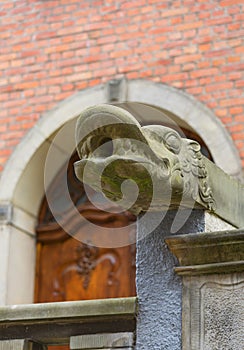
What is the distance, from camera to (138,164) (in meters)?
2.82

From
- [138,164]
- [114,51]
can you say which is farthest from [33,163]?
[138,164]

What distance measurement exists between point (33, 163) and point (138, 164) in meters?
3.95

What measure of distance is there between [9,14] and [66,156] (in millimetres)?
1262

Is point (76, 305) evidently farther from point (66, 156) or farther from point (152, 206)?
point (66, 156)

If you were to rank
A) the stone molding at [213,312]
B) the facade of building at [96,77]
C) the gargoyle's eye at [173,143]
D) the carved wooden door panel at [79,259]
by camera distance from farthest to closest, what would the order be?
the carved wooden door panel at [79,259], the facade of building at [96,77], the gargoyle's eye at [173,143], the stone molding at [213,312]

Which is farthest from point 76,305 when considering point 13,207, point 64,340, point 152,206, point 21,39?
point 21,39

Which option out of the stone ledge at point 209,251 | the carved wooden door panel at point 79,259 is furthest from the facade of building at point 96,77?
the stone ledge at point 209,251

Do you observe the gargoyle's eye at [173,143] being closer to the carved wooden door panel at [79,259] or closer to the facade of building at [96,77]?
the facade of building at [96,77]

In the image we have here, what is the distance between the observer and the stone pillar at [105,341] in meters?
3.02

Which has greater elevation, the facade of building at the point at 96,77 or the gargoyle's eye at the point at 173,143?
the facade of building at the point at 96,77

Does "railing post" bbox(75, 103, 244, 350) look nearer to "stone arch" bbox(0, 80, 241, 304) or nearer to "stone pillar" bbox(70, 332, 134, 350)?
"stone pillar" bbox(70, 332, 134, 350)

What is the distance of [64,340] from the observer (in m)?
3.13

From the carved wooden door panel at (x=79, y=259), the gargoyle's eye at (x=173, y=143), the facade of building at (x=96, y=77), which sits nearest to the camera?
the gargoyle's eye at (x=173, y=143)

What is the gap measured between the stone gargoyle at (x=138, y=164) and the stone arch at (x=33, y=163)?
318 centimetres
